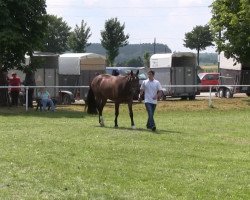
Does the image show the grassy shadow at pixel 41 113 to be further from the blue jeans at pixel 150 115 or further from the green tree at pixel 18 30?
the blue jeans at pixel 150 115

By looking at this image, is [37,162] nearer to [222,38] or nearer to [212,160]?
[212,160]

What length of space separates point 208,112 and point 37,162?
646 inches

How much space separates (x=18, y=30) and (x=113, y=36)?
33.0 meters

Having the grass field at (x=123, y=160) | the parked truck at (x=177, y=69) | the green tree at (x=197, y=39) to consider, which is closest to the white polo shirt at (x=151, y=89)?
the grass field at (x=123, y=160)

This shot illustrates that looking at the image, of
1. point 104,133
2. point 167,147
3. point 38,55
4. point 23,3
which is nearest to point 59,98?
point 38,55

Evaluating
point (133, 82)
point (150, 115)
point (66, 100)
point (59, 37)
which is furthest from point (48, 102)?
point (59, 37)

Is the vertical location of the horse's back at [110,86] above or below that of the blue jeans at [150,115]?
above

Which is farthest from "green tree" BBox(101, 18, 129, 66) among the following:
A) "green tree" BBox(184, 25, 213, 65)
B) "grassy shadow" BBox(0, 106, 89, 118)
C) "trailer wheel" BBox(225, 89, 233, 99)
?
"grassy shadow" BBox(0, 106, 89, 118)

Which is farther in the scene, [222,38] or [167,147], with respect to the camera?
[222,38]

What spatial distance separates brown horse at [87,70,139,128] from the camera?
725 inches

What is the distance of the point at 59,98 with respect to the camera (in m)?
31.6

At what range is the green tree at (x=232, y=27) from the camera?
32.5m

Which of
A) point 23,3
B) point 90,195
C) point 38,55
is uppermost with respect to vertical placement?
point 23,3

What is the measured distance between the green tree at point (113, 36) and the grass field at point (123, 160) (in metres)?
39.6
